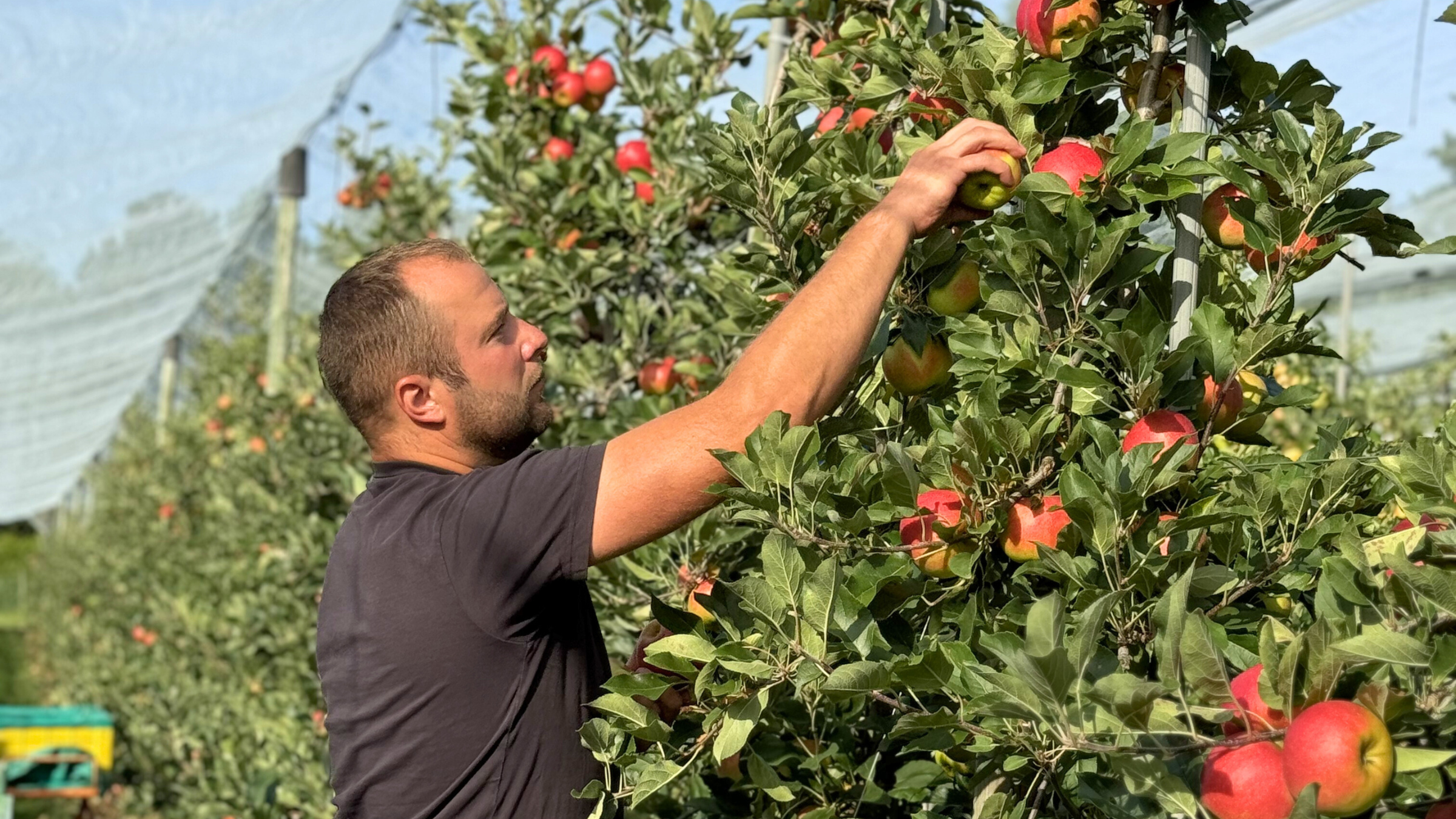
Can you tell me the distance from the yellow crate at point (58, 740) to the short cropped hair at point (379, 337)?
4.20 metres

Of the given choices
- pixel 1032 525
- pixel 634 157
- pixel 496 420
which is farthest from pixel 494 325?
pixel 634 157

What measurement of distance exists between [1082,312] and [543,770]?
2.48ft

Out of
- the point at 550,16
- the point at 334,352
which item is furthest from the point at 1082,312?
the point at 550,16

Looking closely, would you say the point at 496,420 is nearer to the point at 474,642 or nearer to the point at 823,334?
the point at 474,642

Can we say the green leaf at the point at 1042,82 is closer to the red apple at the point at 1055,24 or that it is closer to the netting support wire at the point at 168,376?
the red apple at the point at 1055,24

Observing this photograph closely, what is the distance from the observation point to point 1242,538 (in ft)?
4.50

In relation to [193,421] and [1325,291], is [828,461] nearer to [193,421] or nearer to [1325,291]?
[1325,291]

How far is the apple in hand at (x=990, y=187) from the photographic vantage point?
1.43 metres

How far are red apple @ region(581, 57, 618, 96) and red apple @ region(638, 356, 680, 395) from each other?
826mm

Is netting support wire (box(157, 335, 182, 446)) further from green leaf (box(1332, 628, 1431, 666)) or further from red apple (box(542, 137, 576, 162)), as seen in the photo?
green leaf (box(1332, 628, 1431, 666))

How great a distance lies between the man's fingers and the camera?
1.42m

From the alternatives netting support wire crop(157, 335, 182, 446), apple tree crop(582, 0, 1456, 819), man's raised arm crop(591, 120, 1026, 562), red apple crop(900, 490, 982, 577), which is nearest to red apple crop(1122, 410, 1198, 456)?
apple tree crop(582, 0, 1456, 819)

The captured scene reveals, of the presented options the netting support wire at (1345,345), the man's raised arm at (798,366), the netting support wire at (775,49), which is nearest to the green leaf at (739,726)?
the man's raised arm at (798,366)

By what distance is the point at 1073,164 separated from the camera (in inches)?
55.7
